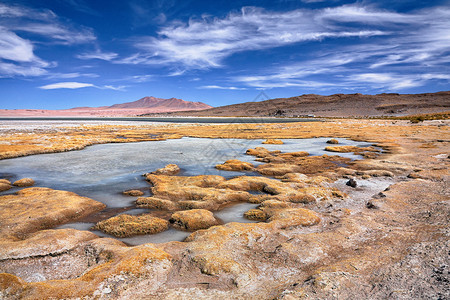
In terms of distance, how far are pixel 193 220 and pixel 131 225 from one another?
7.23ft

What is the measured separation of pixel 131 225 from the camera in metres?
9.09

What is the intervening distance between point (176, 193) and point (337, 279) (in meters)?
8.91

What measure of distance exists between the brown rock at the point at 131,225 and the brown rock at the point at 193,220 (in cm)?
40

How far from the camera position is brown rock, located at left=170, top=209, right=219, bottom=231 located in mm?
9391

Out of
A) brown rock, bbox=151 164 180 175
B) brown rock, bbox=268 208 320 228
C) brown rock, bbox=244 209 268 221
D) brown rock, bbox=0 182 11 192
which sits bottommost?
brown rock, bbox=244 209 268 221

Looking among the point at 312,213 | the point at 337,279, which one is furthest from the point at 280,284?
the point at 312,213

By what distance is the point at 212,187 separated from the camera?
46.0ft

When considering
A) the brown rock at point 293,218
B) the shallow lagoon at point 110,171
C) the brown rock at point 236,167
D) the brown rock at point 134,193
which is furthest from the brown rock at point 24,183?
the brown rock at point 293,218

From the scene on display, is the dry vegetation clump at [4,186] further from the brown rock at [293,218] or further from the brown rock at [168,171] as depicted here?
the brown rock at [293,218]

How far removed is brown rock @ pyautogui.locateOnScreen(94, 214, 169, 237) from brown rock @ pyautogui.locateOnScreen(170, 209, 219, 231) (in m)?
0.40

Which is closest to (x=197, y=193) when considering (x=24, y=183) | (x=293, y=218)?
(x=293, y=218)

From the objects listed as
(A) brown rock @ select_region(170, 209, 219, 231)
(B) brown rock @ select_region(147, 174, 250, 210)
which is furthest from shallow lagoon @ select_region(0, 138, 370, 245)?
(B) brown rock @ select_region(147, 174, 250, 210)

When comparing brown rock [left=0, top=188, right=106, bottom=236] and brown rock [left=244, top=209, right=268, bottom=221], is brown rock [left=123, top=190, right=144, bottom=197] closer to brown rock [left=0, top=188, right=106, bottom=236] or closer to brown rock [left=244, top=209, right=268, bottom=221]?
brown rock [left=0, top=188, right=106, bottom=236]

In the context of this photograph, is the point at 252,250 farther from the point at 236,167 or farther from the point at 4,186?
the point at 4,186
